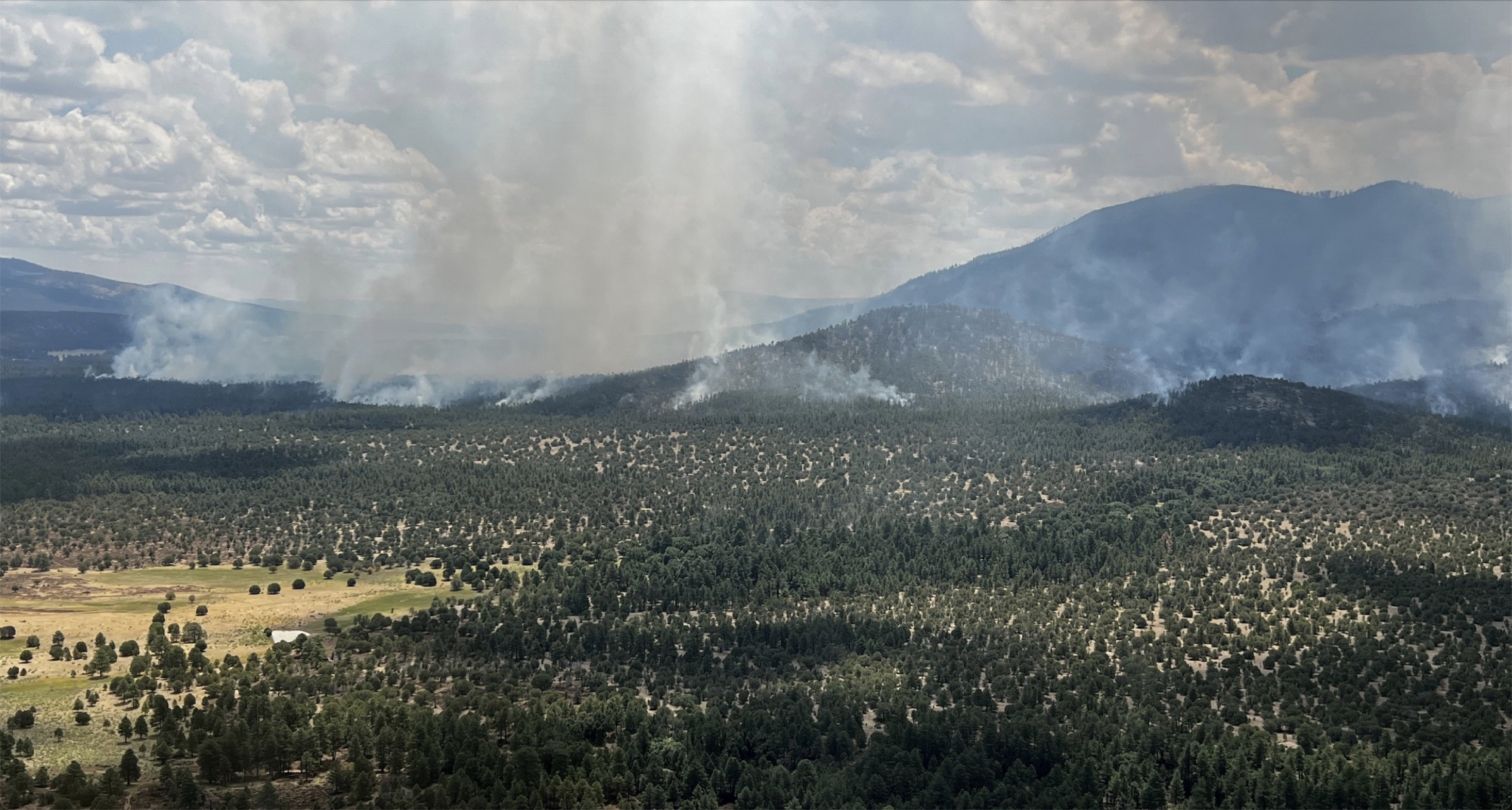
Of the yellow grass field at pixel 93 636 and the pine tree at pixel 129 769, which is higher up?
the yellow grass field at pixel 93 636

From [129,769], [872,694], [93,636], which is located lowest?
[872,694]

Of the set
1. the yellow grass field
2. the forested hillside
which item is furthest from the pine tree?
the yellow grass field

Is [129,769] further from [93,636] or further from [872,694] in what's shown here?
[872,694]

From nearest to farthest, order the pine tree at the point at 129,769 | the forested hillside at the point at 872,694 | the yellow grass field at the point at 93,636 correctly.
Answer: the pine tree at the point at 129,769
the forested hillside at the point at 872,694
the yellow grass field at the point at 93,636

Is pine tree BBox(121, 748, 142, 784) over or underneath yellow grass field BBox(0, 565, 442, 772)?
underneath

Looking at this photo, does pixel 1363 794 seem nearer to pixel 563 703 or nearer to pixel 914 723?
pixel 914 723

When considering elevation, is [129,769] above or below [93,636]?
below

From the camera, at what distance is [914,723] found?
457 feet

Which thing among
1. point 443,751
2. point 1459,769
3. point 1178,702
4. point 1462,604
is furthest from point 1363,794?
point 443,751

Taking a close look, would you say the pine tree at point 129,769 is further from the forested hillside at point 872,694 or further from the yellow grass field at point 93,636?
the yellow grass field at point 93,636

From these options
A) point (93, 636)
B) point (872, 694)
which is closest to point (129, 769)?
point (93, 636)

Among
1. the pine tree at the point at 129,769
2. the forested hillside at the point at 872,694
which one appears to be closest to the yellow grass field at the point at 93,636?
the forested hillside at the point at 872,694

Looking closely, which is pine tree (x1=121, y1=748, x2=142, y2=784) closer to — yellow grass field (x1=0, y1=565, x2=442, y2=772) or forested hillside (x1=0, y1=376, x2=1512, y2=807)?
forested hillside (x1=0, y1=376, x2=1512, y2=807)

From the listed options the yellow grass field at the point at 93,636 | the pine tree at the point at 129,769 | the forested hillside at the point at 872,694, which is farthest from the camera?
the yellow grass field at the point at 93,636
